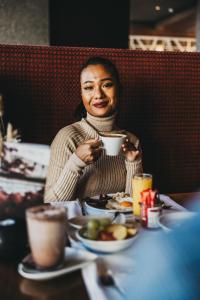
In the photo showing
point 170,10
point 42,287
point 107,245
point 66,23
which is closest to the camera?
point 42,287

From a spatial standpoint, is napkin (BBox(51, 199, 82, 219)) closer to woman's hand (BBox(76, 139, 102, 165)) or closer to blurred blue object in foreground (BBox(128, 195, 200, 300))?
woman's hand (BBox(76, 139, 102, 165))

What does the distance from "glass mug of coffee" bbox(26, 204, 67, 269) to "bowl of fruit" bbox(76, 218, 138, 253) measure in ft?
0.36

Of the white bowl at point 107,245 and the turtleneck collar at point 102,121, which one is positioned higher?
the turtleneck collar at point 102,121

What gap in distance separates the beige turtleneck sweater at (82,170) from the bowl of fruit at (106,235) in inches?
19.9

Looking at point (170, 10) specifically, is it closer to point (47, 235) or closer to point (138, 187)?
point (138, 187)

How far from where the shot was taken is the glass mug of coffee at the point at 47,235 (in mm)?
893

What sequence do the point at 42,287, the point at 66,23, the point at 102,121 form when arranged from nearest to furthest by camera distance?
the point at 42,287, the point at 102,121, the point at 66,23

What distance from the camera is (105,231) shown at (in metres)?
1.04

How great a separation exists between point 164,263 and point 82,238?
0.21 m

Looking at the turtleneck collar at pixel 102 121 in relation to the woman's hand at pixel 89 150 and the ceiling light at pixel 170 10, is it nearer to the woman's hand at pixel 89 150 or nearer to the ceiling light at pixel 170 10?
the woman's hand at pixel 89 150

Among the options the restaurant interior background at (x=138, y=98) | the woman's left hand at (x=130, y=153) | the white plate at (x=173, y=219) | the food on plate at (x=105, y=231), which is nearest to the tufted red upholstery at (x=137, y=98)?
the restaurant interior background at (x=138, y=98)

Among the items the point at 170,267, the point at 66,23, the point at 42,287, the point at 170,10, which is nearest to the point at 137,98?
the point at 170,267

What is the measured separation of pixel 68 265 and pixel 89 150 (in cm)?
60

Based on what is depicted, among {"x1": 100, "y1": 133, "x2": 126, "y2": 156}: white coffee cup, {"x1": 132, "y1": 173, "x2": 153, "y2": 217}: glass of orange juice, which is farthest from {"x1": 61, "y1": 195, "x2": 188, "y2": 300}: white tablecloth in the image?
{"x1": 100, "y1": 133, "x2": 126, "y2": 156}: white coffee cup
